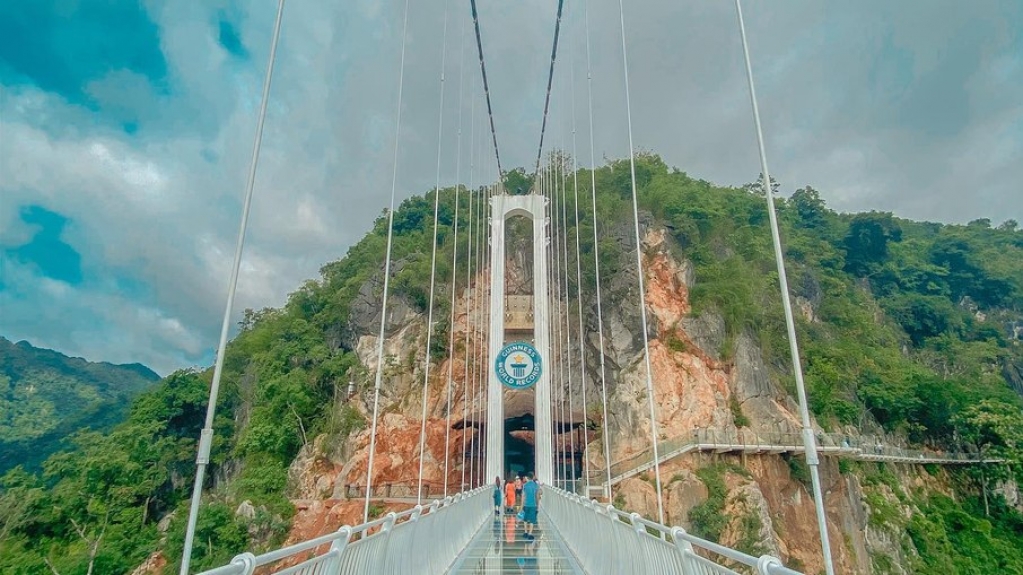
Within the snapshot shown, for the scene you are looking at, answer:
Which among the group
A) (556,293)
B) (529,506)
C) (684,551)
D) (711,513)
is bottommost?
(711,513)

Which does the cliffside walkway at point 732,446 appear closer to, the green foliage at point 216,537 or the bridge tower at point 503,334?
the bridge tower at point 503,334

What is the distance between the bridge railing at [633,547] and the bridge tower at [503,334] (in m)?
9.72

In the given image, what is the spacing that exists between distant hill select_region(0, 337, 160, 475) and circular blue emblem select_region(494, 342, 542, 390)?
2559 cm

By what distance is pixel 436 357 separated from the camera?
24.6 metres

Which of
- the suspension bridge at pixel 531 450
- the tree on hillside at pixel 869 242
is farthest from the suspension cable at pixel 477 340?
the tree on hillside at pixel 869 242

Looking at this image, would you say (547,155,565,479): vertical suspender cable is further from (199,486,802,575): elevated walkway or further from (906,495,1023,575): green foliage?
(906,495,1023,575): green foliage

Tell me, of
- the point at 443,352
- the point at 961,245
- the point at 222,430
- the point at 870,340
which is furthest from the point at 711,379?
the point at 961,245

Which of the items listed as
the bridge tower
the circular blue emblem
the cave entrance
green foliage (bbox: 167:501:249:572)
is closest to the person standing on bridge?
the circular blue emblem

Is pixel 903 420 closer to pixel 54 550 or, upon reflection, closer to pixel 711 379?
pixel 711 379

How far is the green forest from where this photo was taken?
70.0ft

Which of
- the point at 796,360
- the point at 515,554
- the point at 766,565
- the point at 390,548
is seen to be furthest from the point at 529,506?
the point at 766,565

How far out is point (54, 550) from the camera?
2109cm

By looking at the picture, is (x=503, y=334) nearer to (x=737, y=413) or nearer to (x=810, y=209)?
(x=737, y=413)

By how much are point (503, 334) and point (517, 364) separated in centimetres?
579
